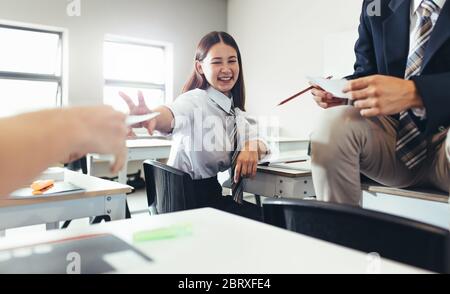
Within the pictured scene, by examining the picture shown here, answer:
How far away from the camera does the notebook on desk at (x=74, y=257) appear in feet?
1.51

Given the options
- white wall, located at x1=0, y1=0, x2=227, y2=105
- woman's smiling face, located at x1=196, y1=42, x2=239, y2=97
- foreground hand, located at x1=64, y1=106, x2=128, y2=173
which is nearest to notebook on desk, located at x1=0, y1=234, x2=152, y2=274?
foreground hand, located at x1=64, y1=106, x2=128, y2=173

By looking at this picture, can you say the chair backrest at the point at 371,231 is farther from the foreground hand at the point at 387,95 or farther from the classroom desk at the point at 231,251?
the foreground hand at the point at 387,95

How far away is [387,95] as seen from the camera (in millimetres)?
892

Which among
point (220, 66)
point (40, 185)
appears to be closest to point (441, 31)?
point (220, 66)

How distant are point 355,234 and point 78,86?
14.3ft

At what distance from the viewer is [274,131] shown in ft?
16.4

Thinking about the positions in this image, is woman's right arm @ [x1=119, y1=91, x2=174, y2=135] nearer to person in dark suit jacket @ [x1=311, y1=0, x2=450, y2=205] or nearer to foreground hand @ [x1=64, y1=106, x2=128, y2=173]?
person in dark suit jacket @ [x1=311, y1=0, x2=450, y2=205]

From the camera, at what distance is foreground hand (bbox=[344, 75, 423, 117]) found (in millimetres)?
893

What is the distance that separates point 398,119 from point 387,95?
20 cm

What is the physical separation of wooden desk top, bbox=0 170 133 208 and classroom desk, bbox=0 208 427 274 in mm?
711

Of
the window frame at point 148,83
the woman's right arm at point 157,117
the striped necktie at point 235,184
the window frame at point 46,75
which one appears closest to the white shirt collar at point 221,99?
the striped necktie at point 235,184

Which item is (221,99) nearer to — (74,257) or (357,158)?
(357,158)

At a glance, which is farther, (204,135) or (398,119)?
(204,135)
